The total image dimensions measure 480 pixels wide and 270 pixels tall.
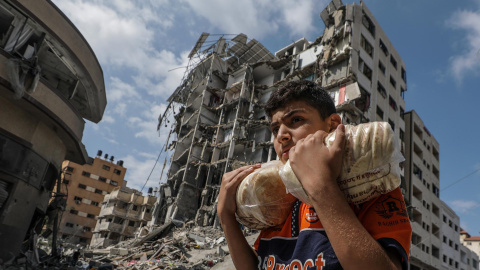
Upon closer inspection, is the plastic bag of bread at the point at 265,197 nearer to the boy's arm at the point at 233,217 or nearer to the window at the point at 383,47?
the boy's arm at the point at 233,217

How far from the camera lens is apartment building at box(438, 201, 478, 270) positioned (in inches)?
1503

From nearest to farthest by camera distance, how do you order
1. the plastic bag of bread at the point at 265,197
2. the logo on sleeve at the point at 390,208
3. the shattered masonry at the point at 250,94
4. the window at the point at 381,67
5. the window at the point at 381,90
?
the logo on sleeve at the point at 390,208 < the plastic bag of bread at the point at 265,197 < the shattered masonry at the point at 250,94 < the window at the point at 381,90 < the window at the point at 381,67

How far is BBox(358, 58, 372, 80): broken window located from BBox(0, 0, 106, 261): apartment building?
75.3ft

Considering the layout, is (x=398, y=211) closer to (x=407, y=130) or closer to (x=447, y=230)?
(x=407, y=130)

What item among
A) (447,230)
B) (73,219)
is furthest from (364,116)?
(73,219)

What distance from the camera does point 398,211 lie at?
1151 millimetres

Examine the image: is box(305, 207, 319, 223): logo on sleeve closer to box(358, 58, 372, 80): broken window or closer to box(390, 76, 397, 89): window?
box(358, 58, 372, 80): broken window

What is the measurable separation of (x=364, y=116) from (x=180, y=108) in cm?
2915

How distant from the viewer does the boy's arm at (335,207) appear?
101 centimetres

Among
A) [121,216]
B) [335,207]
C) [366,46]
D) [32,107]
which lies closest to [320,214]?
[335,207]

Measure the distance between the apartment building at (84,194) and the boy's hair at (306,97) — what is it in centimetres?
5766

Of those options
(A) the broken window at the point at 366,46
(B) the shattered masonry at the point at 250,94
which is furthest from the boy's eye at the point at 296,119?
(A) the broken window at the point at 366,46

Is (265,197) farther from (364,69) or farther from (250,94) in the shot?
(250,94)

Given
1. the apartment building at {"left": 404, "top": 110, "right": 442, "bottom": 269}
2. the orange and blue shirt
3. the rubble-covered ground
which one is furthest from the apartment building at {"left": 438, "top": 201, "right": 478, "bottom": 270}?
the orange and blue shirt
